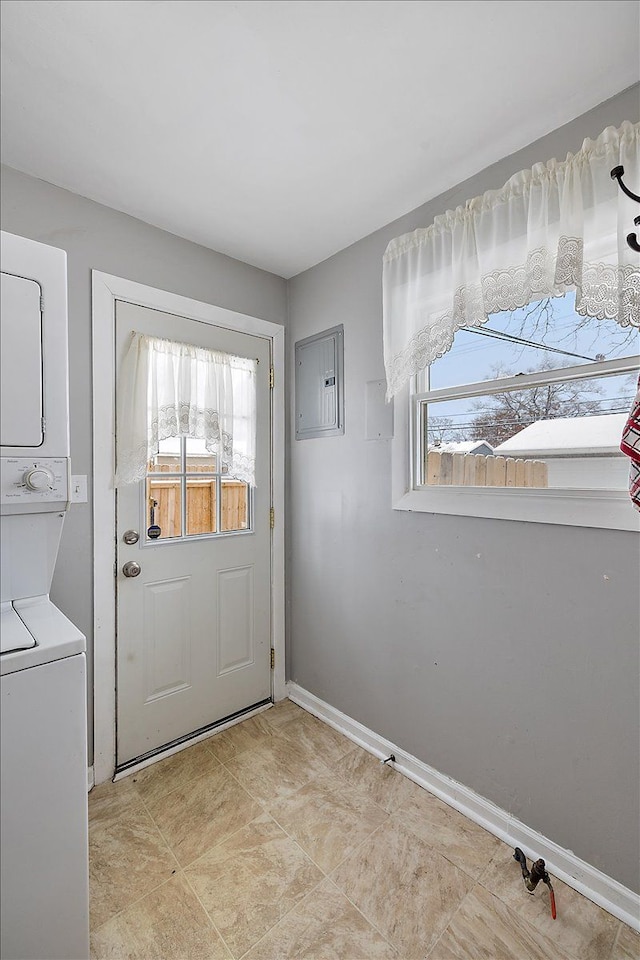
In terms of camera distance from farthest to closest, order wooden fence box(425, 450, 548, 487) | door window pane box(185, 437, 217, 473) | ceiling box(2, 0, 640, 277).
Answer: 1. door window pane box(185, 437, 217, 473)
2. wooden fence box(425, 450, 548, 487)
3. ceiling box(2, 0, 640, 277)

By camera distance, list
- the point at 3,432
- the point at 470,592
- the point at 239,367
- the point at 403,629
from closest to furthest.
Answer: the point at 3,432
the point at 470,592
the point at 403,629
the point at 239,367

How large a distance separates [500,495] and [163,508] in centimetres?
144

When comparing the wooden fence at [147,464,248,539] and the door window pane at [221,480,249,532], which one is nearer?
the wooden fence at [147,464,248,539]

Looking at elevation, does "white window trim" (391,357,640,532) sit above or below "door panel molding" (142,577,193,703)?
above

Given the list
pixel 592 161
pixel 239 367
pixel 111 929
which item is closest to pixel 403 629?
pixel 111 929

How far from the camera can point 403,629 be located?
74.6 inches

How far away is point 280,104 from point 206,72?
221 millimetres

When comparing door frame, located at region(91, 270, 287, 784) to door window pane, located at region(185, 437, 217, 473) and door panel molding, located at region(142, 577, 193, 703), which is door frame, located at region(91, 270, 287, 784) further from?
door window pane, located at region(185, 437, 217, 473)

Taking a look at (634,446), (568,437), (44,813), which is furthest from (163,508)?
(634,446)

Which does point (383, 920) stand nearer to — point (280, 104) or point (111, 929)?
point (111, 929)

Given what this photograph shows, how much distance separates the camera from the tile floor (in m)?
1.21

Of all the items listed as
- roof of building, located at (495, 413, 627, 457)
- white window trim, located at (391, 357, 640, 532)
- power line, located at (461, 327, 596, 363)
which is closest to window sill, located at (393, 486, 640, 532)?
white window trim, located at (391, 357, 640, 532)

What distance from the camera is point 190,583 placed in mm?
2104

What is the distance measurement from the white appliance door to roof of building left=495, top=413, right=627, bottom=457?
1482 millimetres
